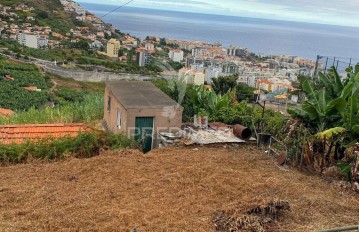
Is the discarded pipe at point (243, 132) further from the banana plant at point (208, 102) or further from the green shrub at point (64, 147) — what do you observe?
the green shrub at point (64, 147)

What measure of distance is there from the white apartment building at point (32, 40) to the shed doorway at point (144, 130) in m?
80.9

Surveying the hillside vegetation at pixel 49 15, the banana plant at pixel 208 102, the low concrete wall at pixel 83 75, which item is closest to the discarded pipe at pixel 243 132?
the banana plant at pixel 208 102

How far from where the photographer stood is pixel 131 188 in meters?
6.66

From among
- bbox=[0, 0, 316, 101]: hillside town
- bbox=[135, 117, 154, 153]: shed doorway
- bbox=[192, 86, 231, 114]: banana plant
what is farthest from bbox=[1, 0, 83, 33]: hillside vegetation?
bbox=[135, 117, 154, 153]: shed doorway

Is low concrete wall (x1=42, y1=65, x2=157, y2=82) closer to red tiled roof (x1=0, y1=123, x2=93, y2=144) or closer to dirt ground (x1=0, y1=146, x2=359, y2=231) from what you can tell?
red tiled roof (x1=0, y1=123, x2=93, y2=144)

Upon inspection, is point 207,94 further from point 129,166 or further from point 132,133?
point 129,166

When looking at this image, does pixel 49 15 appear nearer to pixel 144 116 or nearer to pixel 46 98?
pixel 46 98

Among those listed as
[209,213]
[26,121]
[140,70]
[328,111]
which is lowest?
[140,70]

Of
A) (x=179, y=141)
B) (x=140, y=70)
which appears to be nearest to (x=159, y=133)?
(x=179, y=141)

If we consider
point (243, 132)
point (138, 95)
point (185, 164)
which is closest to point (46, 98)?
point (138, 95)

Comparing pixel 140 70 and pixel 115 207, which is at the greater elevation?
pixel 115 207

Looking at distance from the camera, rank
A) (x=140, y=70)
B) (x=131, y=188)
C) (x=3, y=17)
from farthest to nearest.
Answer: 1. (x=3, y=17)
2. (x=140, y=70)
3. (x=131, y=188)

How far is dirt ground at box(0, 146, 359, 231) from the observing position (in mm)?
5305

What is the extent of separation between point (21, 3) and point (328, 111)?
385ft
